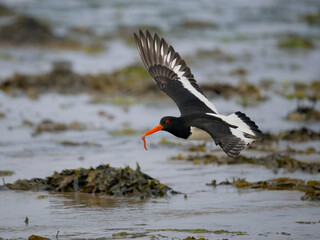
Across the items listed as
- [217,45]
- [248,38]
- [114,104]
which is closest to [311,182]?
[114,104]

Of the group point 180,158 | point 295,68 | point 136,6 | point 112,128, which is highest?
point 136,6

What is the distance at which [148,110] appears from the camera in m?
12.6

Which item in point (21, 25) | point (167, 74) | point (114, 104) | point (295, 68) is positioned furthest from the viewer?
point (21, 25)

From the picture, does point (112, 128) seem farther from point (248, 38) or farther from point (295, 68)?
point (248, 38)

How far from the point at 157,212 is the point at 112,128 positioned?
4871mm

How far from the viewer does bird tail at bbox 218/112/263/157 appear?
6238 mm

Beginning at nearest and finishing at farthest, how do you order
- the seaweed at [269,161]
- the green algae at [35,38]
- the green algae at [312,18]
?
the seaweed at [269,161] < the green algae at [35,38] < the green algae at [312,18]

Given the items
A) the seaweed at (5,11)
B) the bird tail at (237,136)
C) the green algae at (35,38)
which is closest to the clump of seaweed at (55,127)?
the bird tail at (237,136)

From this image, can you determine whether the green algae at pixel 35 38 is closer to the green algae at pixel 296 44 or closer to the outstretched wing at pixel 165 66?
the green algae at pixel 296 44

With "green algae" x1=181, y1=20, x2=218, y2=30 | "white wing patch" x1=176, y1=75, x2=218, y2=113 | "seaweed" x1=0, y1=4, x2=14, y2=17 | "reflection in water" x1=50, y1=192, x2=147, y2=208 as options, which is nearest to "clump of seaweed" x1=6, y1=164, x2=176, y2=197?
"reflection in water" x1=50, y1=192, x2=147, y2=208

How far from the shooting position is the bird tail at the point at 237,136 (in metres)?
6.24

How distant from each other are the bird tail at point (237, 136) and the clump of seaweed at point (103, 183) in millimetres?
1018

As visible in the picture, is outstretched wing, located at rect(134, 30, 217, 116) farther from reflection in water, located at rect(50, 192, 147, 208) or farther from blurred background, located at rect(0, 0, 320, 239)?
reflection in water, located at rect(50, 192, 147, 208)

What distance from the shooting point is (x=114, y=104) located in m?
12.9
